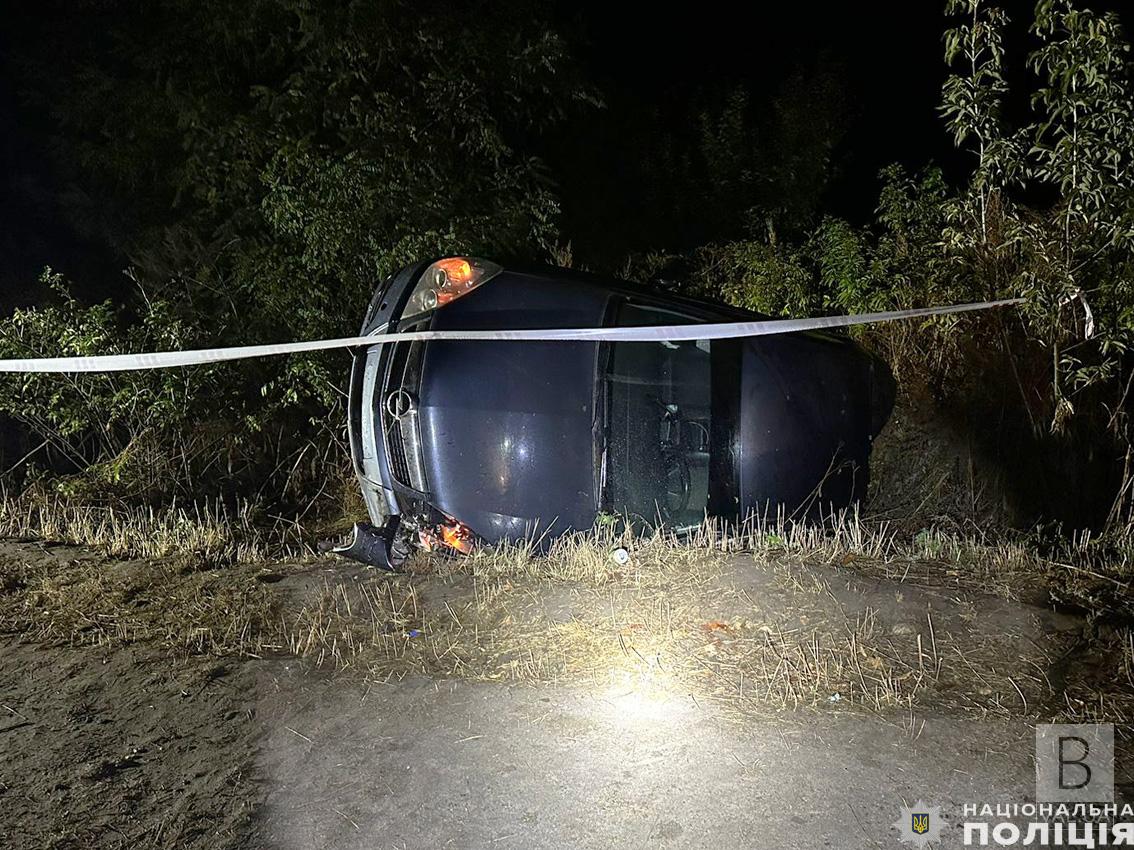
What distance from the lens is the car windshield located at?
15.9 ft

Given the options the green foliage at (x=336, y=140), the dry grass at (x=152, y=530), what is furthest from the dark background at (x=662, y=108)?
the dry grass at (x=152, y=530)

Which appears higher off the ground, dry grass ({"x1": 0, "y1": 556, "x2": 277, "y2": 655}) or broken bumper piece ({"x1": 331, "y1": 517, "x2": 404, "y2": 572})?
broken bumper piece ({"x1": 331, "y1": 517, "x2": 404, "y2": 572})

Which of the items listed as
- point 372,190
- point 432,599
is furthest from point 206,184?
point 432,599

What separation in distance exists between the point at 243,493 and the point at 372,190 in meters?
2.45

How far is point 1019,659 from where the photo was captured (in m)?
3.68

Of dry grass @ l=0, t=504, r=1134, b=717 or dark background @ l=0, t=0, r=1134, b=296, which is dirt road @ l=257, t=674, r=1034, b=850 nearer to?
dry grass @ l=0, t=504, r=1134, b=717

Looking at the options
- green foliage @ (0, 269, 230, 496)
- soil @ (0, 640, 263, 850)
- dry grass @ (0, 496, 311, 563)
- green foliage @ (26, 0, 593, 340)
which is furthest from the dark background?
soil @ (0, 640, 263, 850)

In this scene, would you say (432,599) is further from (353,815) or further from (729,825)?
(729,825)

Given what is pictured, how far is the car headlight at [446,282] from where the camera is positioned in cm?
488

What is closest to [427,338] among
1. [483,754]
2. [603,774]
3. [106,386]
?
[483,754]

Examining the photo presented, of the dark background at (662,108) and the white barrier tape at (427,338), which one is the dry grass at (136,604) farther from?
the dark background at (662,108)

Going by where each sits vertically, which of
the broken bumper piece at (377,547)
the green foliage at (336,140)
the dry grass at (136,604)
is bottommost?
the dry grass at (136,604)

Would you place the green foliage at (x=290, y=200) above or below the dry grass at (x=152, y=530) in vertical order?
above

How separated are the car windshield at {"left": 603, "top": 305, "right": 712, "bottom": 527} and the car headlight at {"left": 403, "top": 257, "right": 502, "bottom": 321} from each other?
75cm
